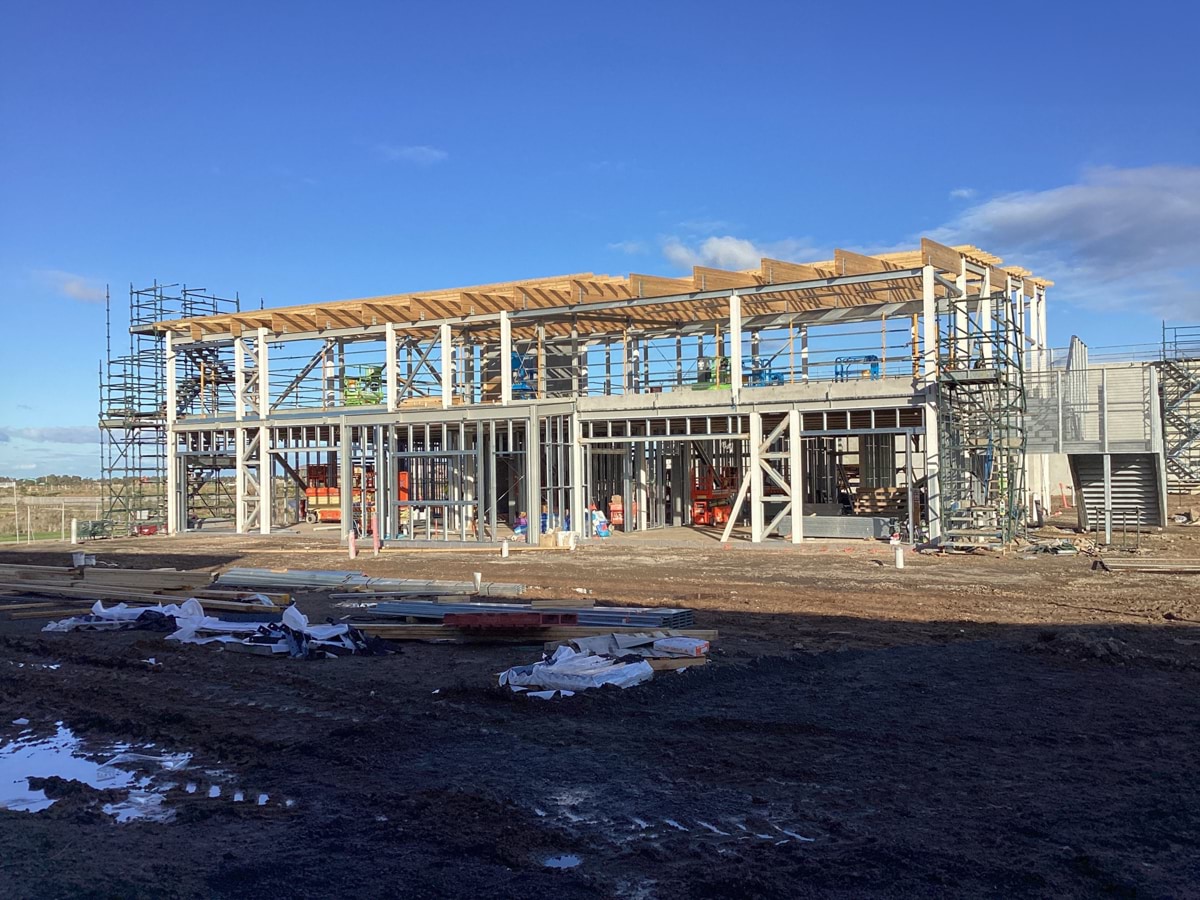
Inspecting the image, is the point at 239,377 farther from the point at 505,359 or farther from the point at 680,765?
the point at 680,765

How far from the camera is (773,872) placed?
17.0 feet

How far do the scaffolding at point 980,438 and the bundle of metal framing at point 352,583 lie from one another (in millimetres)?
10773

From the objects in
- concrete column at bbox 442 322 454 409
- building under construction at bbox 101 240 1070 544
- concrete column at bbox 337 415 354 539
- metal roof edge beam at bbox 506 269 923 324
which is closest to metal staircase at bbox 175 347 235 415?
building under construction at bbox 101 240 1070 544

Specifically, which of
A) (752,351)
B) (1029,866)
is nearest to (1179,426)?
(752,351)

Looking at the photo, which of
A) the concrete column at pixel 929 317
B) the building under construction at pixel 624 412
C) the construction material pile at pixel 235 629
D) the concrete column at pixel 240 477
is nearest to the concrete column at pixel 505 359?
the building under construction at pixel 624 412

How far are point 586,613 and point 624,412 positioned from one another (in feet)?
52.1

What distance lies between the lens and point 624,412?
27.8 m

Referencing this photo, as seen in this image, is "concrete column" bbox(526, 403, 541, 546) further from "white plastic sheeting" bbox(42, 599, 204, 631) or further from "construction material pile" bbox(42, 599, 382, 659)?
"white plastic sheeting" bbox(42, 599, 204, 631)

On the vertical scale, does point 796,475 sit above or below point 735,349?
below

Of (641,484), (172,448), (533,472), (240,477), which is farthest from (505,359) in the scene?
(172,448)

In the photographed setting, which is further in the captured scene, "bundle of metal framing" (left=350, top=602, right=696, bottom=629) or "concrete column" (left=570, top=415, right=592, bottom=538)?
"concrete column" (left=570, top=415, right=592, bottom=538)

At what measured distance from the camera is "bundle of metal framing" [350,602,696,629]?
11.9m

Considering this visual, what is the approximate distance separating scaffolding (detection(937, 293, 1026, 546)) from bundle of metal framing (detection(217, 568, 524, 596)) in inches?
424

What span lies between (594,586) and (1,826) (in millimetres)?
11588
